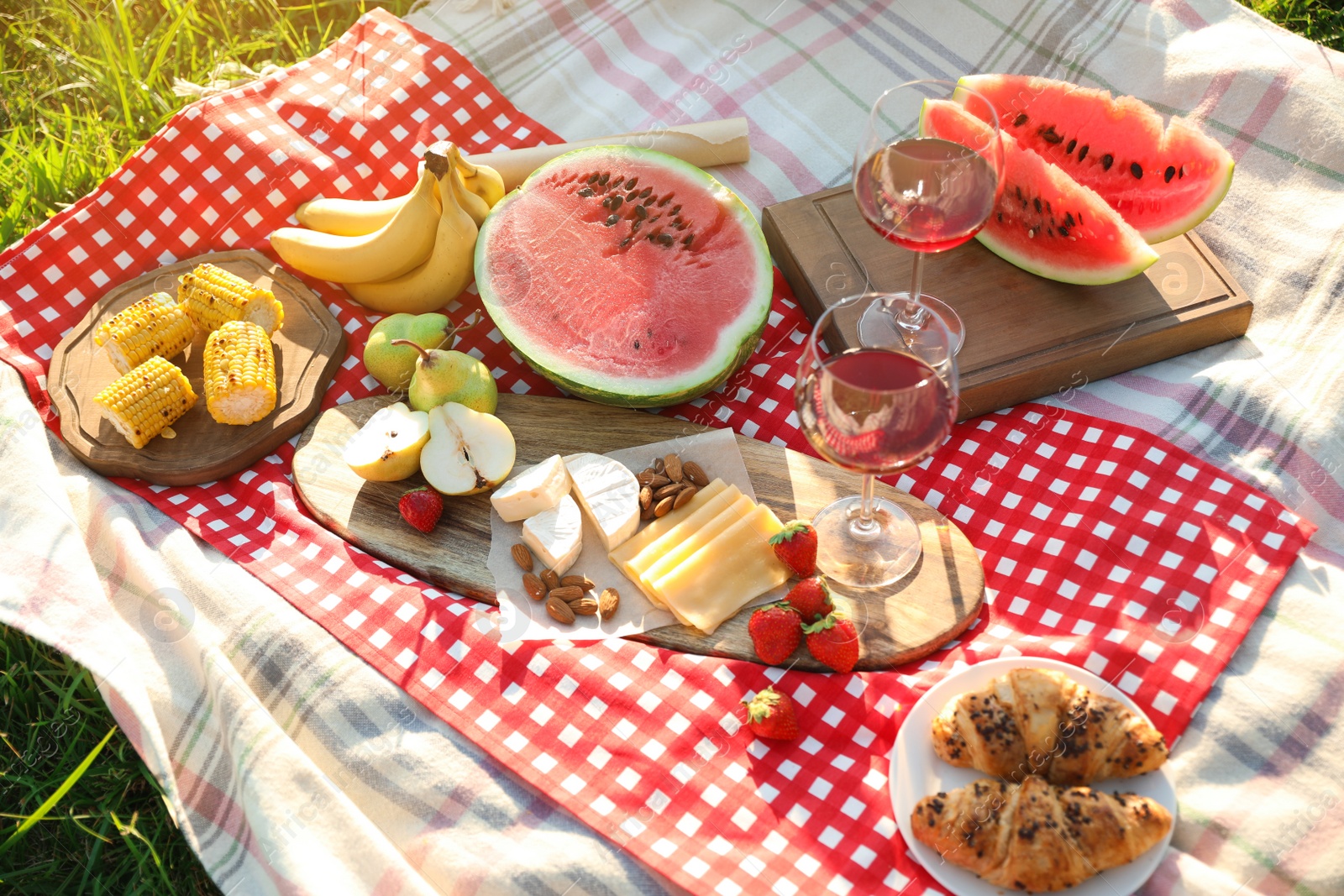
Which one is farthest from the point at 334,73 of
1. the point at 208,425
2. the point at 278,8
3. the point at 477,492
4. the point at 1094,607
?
the point at 1094,607

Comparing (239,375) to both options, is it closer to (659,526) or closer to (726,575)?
(659,526)

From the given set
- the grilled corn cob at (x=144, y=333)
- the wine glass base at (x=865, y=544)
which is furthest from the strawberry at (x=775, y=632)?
the grilled corn cob at (x=144, y=333)

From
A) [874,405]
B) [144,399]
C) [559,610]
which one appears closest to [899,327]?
[874,405]

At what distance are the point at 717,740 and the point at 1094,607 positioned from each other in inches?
35.2

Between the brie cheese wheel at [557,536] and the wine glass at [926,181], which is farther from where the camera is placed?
the brie cheese wheel at [557,536]

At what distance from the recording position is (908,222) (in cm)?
233

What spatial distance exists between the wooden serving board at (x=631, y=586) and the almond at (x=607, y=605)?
5cm

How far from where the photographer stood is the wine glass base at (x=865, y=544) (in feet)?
7.97

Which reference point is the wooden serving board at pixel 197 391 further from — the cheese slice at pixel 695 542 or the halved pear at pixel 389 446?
the cheese slice at pixel 695 542

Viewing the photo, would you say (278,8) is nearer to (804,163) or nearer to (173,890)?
(804,163)

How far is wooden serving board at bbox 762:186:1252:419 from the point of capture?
269 cm

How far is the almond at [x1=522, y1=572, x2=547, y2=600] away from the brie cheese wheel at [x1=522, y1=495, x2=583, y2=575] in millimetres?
48

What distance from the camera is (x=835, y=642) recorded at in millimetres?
2242

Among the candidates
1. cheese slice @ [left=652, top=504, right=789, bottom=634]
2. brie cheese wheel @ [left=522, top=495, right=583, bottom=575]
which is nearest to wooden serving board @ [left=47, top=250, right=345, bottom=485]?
brie cheese wheel @ [left=522, top=495, right=583, bottom=575]
